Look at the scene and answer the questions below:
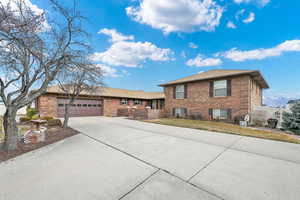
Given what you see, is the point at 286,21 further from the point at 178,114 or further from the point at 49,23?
the point at 49,23

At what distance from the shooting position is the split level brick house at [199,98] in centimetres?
1129

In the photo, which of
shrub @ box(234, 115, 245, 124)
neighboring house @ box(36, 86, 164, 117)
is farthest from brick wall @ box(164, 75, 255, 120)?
neighboring house @ box(36, 86, 164, 117)

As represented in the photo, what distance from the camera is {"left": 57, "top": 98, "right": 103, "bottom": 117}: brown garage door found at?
50.5ft

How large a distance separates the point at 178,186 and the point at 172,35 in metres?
14.9

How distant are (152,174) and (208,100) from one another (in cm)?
1217

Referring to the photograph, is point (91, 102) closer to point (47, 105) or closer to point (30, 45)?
point (47, 105)

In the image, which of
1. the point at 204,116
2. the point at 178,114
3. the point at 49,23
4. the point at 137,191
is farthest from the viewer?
the point at 178,114

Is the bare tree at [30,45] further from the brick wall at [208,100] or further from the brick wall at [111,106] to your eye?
the brick wall at [111,106]

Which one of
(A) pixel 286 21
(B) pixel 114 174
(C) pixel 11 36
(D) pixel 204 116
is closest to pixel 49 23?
(C) pixel 11 36

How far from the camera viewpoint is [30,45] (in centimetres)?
443

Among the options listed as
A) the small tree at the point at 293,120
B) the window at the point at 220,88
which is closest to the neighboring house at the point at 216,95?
the window at the point at 220,88

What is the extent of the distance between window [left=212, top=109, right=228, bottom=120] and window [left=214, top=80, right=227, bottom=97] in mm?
1550

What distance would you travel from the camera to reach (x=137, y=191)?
2189mm

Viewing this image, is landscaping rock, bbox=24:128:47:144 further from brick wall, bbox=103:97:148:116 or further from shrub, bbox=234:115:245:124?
shrub, bbox=234:115:245:124
